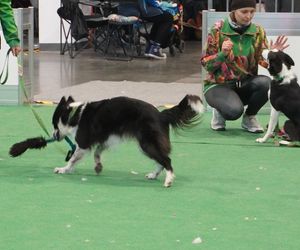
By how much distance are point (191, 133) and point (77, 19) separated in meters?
7.35

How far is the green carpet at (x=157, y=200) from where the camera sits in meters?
4.00

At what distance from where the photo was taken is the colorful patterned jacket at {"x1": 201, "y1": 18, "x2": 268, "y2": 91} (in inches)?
275

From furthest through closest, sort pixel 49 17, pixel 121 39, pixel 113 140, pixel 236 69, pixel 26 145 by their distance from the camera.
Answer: pixel 49 17 → pixel 121 39 → pixel 236 69 → pixel 26 145 → pixel 113 140

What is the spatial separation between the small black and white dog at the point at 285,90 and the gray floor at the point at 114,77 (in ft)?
7.87

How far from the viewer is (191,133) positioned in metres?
7.14

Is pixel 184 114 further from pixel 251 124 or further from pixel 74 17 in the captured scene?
pixel 74 17

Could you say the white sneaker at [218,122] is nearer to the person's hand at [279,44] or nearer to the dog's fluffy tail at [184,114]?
the person's hand at [279,44]

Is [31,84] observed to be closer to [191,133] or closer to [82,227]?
[191,133]

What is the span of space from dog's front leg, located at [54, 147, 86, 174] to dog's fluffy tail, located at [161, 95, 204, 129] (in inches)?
26.4

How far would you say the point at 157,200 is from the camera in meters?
4.80

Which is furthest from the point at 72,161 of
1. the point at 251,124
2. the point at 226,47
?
the point at 251,124

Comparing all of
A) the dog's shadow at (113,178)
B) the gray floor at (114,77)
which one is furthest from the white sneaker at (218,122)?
the dog's shadow at (113,178)

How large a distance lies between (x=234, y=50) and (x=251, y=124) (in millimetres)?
744

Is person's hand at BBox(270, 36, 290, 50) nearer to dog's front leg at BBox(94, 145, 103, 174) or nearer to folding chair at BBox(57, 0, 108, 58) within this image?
dog's front leg at BBox(94, 145, 103, 174)
